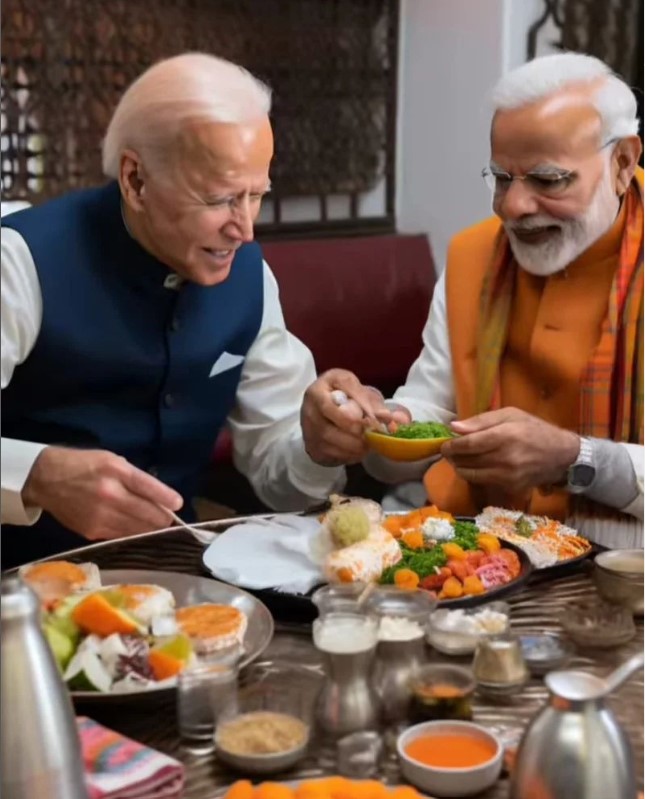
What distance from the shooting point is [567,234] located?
147 centimetres

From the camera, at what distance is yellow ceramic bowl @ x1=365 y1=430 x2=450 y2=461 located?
130 cm

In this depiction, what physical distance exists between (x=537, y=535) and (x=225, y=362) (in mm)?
507

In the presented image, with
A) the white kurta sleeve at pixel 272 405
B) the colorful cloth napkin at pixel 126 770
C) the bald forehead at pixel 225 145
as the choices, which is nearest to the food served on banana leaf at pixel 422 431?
the white kurta sleeve at pixel 272 405

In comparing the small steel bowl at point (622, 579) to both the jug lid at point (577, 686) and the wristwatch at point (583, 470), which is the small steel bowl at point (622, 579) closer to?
the wristwatch at point (583, 470)

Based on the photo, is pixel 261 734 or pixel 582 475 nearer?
pixel 261 734

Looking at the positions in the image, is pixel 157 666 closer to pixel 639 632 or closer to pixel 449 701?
pixel 449 701

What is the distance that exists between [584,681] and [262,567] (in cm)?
51

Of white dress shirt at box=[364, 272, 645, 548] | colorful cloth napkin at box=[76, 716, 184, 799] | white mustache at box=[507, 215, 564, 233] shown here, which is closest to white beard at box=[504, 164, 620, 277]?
white mustache at box=[507, 215, 564, 233]

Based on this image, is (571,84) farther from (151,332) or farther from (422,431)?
(151,332)

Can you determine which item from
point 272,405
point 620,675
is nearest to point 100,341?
point 272,405

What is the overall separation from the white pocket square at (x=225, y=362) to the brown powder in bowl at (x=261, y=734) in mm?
693

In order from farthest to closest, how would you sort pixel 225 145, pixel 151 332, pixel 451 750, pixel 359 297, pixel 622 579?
pixel 359 297
pixel 151 332
pixel 225 145
pixel 622 579
pixel 451 750

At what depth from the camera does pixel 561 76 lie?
1.44 m

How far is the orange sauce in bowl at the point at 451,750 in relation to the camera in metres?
0.85
